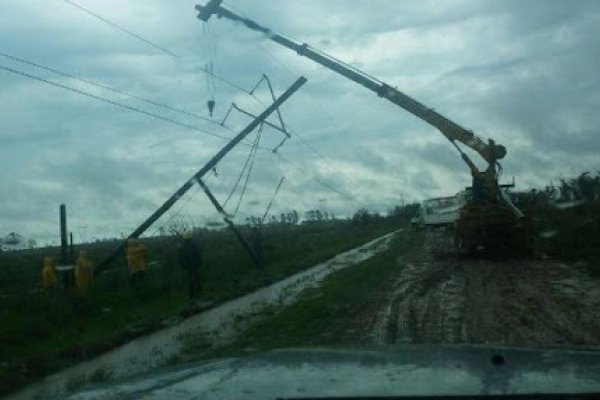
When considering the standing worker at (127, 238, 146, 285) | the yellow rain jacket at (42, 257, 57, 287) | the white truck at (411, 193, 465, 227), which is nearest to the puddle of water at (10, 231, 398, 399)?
the standing worker at (127, 238, 146, 285)

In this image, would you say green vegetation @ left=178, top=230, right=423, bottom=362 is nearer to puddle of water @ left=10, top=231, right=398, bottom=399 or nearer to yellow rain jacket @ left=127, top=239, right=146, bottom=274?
puddle of water @ left=10, top=231, right=398, bottom=399

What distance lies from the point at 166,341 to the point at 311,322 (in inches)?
107

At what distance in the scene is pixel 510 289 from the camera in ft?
75.6

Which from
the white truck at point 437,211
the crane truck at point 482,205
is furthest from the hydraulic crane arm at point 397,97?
the white truck at point 437,211

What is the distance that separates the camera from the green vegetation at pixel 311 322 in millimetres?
15612

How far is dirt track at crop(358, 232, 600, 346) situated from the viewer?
48.6 ft

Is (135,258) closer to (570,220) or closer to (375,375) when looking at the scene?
(570,220)

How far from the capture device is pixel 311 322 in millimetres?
18656

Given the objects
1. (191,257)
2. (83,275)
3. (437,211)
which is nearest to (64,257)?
(83,275)

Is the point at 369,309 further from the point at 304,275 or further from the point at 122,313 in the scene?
the point at 304,275

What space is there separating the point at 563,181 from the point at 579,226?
22.6m

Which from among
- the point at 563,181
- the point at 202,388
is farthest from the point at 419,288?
the point at 563,181

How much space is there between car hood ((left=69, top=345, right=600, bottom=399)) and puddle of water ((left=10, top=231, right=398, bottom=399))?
508 cm

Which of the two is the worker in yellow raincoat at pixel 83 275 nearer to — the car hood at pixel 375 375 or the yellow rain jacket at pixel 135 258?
the yellow rain jacket at pixel 135 258
